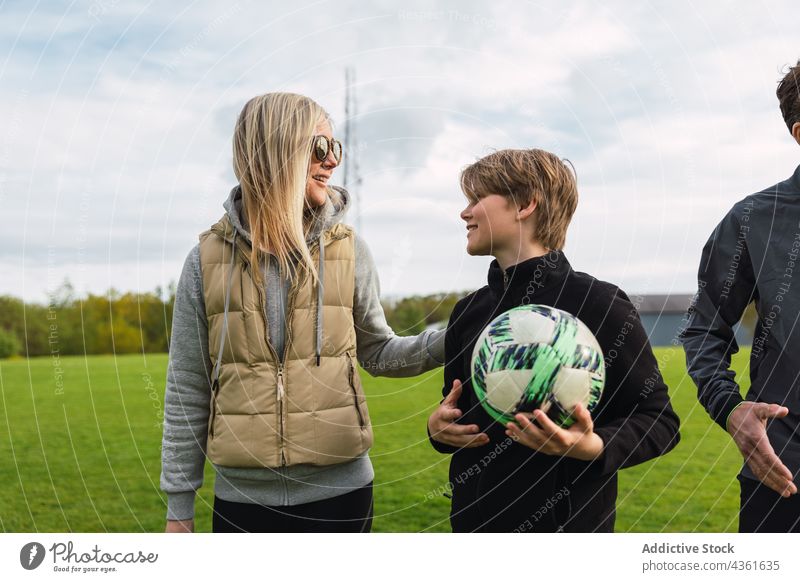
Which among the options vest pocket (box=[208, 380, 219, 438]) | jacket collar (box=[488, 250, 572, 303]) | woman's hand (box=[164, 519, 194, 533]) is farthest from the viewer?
woman's hand (box=[164, 519, 194, 533])

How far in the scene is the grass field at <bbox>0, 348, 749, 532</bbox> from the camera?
9609mm

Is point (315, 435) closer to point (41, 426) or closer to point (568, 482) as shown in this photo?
point (568, 482)

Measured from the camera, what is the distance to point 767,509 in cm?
381

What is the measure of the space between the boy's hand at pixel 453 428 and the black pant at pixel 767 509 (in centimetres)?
135

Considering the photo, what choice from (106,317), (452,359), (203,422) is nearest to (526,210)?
(452,359)

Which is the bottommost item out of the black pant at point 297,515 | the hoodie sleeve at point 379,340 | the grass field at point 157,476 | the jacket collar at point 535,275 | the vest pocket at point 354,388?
the grass field at point 157,476

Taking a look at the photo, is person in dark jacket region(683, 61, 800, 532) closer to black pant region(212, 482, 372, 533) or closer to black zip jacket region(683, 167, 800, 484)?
black zip jacket region(683, 167, 800, 484)

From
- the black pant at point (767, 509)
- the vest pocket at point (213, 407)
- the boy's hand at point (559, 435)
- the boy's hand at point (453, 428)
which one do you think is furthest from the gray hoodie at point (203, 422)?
the black pant at point (767, 509)

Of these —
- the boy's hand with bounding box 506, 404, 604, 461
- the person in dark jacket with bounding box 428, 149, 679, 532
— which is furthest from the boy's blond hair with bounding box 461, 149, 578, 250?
the boy's hand with bounding box 506, 404, 604, 461

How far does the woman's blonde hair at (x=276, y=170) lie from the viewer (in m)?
3.81

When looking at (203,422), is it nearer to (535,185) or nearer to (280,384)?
(280,384)

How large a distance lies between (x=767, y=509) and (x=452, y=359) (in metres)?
1.73

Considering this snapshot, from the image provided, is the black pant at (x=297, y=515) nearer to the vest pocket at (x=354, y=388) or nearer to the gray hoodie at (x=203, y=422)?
the gray hoodie at (x=203, y=422)

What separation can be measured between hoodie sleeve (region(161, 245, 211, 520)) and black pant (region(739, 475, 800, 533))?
9.06 ft
